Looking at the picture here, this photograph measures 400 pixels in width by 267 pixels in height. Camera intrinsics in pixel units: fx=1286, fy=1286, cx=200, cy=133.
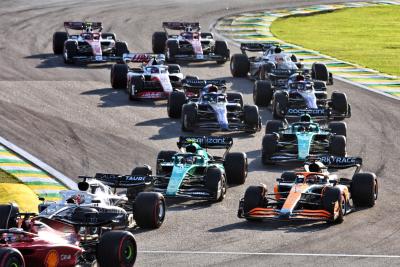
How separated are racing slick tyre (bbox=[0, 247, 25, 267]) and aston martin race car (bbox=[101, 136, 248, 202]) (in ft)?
29.1

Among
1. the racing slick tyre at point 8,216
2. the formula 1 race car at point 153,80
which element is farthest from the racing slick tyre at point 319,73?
the racing slick tyre at point 8,216

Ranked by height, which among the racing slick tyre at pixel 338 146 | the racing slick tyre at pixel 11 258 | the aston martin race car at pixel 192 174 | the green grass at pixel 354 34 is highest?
the racing slick tyre at pixel 11 258

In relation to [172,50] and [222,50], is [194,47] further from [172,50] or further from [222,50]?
[222,50]

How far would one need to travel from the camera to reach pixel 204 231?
31891mm

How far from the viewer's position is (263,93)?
50344 millimetres

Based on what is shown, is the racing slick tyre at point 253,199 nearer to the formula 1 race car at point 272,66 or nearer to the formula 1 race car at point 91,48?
the formula 1 race car at point 272,66

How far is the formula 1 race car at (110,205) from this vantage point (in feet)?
96.8

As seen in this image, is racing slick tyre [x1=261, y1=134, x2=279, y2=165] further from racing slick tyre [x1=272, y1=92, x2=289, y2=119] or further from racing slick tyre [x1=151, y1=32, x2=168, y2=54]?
racing slick tyre [x1=151, y1=32, x2=168, y2=54]

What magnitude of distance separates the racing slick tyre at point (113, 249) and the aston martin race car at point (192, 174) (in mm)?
6478

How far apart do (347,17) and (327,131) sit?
36.6 meters

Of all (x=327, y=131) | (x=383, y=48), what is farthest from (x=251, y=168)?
(x=383, y=48)

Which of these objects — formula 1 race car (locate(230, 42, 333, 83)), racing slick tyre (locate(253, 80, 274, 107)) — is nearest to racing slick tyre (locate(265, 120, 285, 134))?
racing slick tyre (locate(253, 80, 274, 107))

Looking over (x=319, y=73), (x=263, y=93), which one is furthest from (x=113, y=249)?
(x=319, y=73)

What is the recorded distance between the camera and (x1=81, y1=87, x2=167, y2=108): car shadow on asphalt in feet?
165
